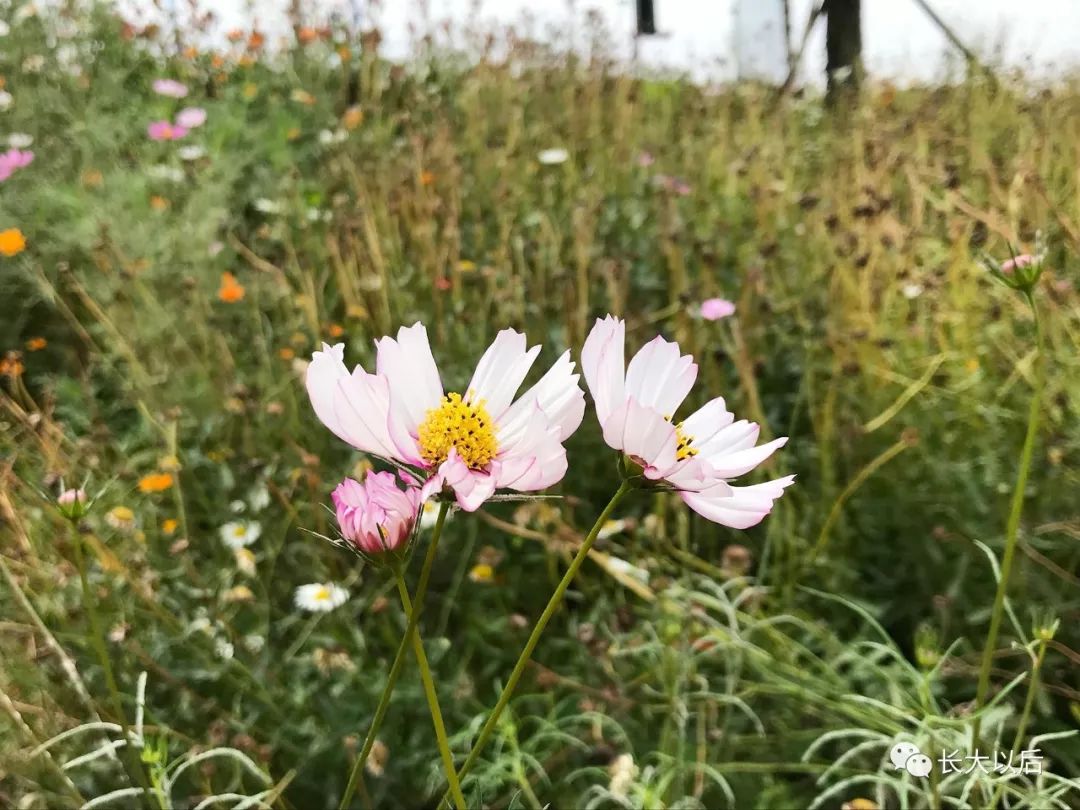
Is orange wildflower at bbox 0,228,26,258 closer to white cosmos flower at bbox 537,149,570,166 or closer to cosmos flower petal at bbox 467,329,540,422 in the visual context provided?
white cosmos flower at bbox 537,149,570,166

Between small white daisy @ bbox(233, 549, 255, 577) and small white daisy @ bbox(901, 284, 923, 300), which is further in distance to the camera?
small white daisy @ bbox(901, 284, 923, 300)

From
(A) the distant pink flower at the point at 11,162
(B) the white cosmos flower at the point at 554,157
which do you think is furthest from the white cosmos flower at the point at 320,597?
(A) the distant pink flower at the point at 11,162

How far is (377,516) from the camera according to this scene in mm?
390

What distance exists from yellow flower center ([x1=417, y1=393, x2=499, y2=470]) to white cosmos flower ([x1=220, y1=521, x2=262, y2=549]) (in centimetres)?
93

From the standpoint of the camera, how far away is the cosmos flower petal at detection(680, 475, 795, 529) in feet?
1.34

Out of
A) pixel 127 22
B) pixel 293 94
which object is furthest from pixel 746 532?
pixel 127 22

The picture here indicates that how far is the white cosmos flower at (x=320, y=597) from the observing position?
1.16 meters

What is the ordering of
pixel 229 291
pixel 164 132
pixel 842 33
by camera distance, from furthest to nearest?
pixel 842 33, pixel 164 132, pixel 229 291

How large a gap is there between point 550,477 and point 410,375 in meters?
0.11

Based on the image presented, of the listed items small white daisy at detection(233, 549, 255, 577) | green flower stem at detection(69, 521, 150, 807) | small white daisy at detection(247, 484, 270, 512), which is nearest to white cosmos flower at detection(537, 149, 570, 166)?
small white daisy at detection(247, 484, 270, 512)

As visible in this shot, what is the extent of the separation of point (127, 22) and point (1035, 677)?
3701mm

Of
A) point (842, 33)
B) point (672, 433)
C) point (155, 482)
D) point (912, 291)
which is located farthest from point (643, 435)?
point (842, 33)

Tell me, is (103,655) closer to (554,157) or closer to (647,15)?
(554,157)

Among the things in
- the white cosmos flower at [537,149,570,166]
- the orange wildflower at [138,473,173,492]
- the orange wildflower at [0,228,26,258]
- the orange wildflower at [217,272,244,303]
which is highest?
the white cosmos flower at [537,149,570,166]
